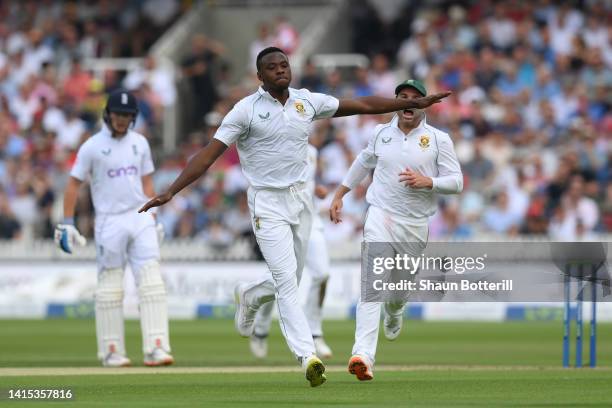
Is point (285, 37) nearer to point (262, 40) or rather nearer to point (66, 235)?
point (262, 40)

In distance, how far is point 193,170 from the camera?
1059cm

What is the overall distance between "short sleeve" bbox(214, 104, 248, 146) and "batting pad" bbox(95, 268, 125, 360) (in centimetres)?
340

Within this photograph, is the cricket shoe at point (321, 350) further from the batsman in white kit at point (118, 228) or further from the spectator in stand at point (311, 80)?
the spectator in stand at point (311, 80)

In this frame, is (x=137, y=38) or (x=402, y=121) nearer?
(x=402, y=121)

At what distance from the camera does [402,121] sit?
11758 millimetres

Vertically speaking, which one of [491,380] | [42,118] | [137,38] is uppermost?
[137,38]

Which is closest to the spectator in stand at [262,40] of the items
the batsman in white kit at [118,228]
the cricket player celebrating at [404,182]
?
the batsman in white kit at [118,228]

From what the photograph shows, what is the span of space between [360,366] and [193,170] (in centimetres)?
186

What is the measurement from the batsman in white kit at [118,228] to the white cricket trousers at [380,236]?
261 cm

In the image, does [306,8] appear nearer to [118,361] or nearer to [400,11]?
[400,11]

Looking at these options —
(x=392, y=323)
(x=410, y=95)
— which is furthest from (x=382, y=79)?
(x=410, y=95)

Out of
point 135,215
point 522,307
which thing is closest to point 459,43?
point 522,307

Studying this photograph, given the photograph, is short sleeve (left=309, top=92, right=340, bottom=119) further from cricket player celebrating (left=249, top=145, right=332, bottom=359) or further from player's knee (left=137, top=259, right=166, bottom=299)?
cricket player celebrating (left=249, top=145, right=332, bottom=359)

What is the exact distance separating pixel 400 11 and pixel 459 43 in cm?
364
